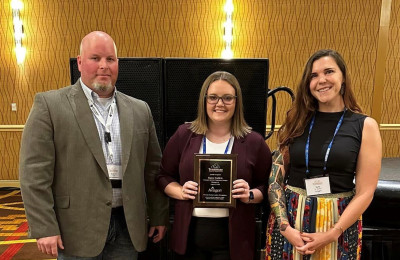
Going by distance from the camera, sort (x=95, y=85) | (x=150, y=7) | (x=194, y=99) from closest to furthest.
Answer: (x=95, y=85)
(x=194, y=99)
(x=150, y=7)

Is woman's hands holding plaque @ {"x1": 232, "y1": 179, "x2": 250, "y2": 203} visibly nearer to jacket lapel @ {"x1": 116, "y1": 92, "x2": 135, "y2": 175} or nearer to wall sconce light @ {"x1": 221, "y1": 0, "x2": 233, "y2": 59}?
jacket lapel @ {"x1": 116, "y1": 92, "x2": 135, "y2": 175}

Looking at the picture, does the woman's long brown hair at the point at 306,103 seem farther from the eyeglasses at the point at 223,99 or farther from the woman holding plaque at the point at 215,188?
the eyeglasses at the point at 223,99

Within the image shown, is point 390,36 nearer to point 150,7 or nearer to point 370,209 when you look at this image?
point 150,7

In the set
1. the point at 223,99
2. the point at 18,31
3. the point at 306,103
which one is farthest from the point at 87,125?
the point at 18,31

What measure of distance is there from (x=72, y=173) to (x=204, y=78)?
1196 millimetres

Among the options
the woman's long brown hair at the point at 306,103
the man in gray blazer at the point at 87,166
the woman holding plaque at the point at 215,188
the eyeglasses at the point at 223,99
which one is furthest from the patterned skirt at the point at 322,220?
the man in gray blazer at the point at 87,166

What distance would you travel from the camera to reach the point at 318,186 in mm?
1492

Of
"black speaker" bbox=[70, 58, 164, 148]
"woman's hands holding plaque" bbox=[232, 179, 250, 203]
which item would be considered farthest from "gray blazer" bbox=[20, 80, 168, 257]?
"black speaker" bbox=[70, 58, 164, 148]

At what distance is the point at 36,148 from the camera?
1405mm

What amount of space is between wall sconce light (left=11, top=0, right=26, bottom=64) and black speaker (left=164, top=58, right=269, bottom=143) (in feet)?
11.9

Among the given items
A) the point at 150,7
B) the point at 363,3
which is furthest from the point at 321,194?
the point at 363,3

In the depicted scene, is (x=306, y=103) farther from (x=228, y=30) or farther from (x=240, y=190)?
(x=228, y=30)

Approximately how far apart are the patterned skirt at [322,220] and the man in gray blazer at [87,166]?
2.48 ft

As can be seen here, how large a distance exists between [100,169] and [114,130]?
20 cm
